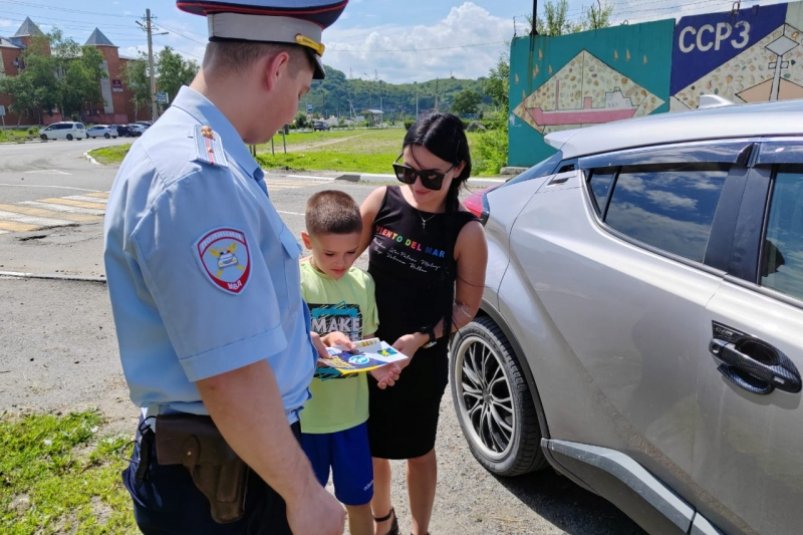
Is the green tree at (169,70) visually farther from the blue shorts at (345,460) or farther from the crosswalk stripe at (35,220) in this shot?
the blue shorts at (345,460)

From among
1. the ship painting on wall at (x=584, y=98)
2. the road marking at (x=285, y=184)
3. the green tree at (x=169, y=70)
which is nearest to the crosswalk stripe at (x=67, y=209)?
the road marking at (x=285, y=184)

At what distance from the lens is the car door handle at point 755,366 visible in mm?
1504

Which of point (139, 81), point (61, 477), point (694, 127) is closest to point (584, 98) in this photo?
point (694, 127)

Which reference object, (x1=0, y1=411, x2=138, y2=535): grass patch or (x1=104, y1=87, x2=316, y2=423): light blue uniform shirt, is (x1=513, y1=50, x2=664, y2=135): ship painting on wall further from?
(x1=104, y1=87, x2=316, y2=423): light blue uniform shirt

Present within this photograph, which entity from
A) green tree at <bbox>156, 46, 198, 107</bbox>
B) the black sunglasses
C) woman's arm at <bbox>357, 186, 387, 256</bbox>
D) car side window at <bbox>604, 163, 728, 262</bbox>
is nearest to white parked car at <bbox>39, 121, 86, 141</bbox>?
green tree at <bbox>156, 46, 198, 107</bbox>

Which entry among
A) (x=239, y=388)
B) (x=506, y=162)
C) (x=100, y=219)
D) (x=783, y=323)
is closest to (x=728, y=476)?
(x=783, y=323)

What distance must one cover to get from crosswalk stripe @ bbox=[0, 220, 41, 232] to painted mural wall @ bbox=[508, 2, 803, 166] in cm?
1029

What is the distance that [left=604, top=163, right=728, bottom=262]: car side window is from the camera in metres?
1.91

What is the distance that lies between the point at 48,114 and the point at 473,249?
86379 mm

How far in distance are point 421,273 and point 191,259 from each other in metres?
1.25

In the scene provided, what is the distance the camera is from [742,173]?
181 cm

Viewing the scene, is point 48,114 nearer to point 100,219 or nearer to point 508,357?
point 100,219

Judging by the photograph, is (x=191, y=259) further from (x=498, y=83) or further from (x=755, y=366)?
(x=498, y=83)

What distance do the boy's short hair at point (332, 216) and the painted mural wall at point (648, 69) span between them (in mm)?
12131
